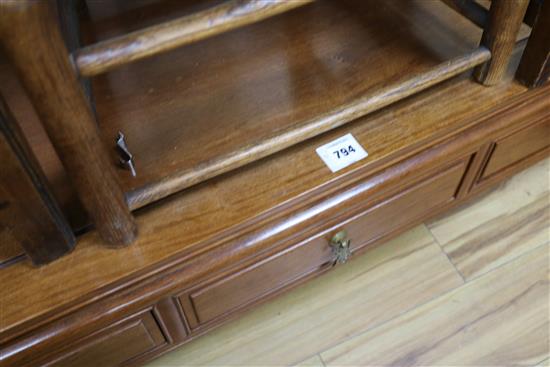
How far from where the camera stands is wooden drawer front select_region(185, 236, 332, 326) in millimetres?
594

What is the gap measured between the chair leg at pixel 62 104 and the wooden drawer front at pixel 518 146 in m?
0.50

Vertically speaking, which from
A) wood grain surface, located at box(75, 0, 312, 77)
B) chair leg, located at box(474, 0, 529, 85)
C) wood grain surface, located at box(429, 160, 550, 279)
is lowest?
wood grain surface, located at box(429, 160, 550, 279)

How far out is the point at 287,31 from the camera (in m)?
0.73

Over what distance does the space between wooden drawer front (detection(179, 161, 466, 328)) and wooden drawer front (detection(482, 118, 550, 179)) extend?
0.06m

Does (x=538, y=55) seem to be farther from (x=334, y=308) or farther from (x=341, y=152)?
(x=334, y=308)

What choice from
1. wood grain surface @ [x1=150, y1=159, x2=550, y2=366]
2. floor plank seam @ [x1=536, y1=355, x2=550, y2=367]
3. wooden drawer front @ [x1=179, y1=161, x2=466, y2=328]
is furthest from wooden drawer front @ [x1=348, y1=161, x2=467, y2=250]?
floor plank seam @ [x1=536, y1=355, x2=550, y2=367]

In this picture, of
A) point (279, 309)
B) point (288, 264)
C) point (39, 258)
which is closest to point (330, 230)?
point (288, 264)

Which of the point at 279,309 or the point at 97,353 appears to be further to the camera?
the point at 279,309

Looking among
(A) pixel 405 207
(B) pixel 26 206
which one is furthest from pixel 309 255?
(B) pixel 26 206

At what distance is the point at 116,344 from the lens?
568 millimetres

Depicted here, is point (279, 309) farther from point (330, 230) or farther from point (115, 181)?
point (115, 181)

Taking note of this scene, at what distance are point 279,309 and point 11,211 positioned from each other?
0.43 meters

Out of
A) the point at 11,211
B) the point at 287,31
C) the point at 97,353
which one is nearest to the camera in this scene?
the point at 11,211

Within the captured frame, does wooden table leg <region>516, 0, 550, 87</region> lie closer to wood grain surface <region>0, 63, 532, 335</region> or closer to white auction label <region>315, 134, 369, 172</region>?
wood grain surface <region>0, 63, 532, 335</region>
